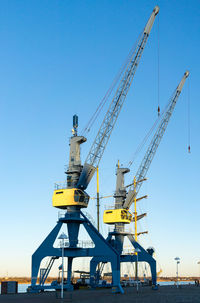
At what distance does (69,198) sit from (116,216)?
26.3 m

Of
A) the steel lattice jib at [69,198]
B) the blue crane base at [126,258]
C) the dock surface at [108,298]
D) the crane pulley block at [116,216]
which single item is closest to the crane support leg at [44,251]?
the steel lattice jib at [69,198]

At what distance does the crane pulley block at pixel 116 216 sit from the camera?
96.6 meters

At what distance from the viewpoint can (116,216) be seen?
9681 cm

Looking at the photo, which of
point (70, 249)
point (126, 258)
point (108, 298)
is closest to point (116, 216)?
point (126, 258)

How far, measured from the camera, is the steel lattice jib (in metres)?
73.1

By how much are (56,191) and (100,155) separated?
512 inches

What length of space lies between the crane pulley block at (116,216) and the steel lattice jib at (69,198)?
76.4ft

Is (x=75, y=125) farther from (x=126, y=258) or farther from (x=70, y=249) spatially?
(x=126, y=258)

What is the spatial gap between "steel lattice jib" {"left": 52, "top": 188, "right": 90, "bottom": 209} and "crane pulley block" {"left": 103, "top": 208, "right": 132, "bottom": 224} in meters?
23.3

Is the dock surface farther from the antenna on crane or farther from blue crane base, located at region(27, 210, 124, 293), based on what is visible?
the antenna on crane

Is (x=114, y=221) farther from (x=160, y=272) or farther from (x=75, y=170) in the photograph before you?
(x=160, y=272)

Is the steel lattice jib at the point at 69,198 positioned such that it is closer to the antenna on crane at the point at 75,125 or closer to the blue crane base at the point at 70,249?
the blue crane base at the point at 70,249

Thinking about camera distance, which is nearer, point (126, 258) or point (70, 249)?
point (70, 249)

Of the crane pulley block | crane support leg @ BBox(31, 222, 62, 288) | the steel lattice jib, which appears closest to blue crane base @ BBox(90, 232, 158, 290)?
the crane pulley block
